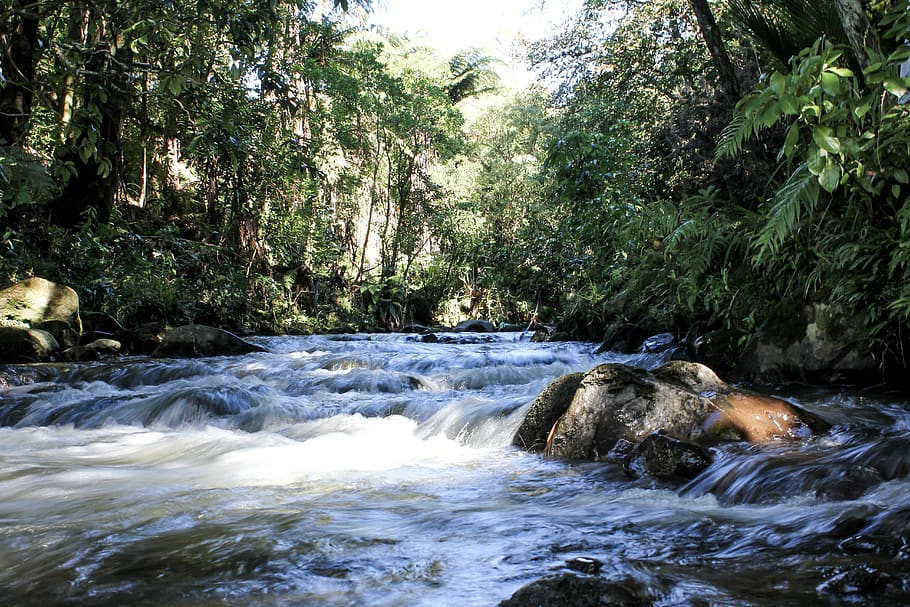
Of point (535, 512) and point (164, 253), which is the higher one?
point (164, 253)

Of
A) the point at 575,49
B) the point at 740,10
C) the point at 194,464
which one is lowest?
the point at 194,464

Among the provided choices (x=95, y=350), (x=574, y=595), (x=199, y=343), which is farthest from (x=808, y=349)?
(x=95, y=350)

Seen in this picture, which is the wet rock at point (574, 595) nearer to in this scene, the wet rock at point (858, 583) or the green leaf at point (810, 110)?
the wet rock at point (858, 583)

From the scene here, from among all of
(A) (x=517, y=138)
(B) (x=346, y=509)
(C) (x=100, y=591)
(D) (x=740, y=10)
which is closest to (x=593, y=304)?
(D) (x=740, y=10)

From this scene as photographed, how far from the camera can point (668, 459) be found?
3188mm

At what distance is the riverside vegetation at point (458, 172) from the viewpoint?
4285 millimetres

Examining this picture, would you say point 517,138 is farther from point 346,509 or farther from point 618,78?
point 346,509

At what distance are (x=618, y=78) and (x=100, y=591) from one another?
39.8 ft

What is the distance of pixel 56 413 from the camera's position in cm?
560

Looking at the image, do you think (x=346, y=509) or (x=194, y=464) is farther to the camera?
(x=194, y=464)

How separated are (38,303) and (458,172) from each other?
14.8 m

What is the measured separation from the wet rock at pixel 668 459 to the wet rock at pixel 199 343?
7.68 meters

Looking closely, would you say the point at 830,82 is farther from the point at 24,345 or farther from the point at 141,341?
the point at 141,341

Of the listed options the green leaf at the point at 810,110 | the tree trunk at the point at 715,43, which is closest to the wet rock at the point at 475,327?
the tree trunk at the point at 715,43
